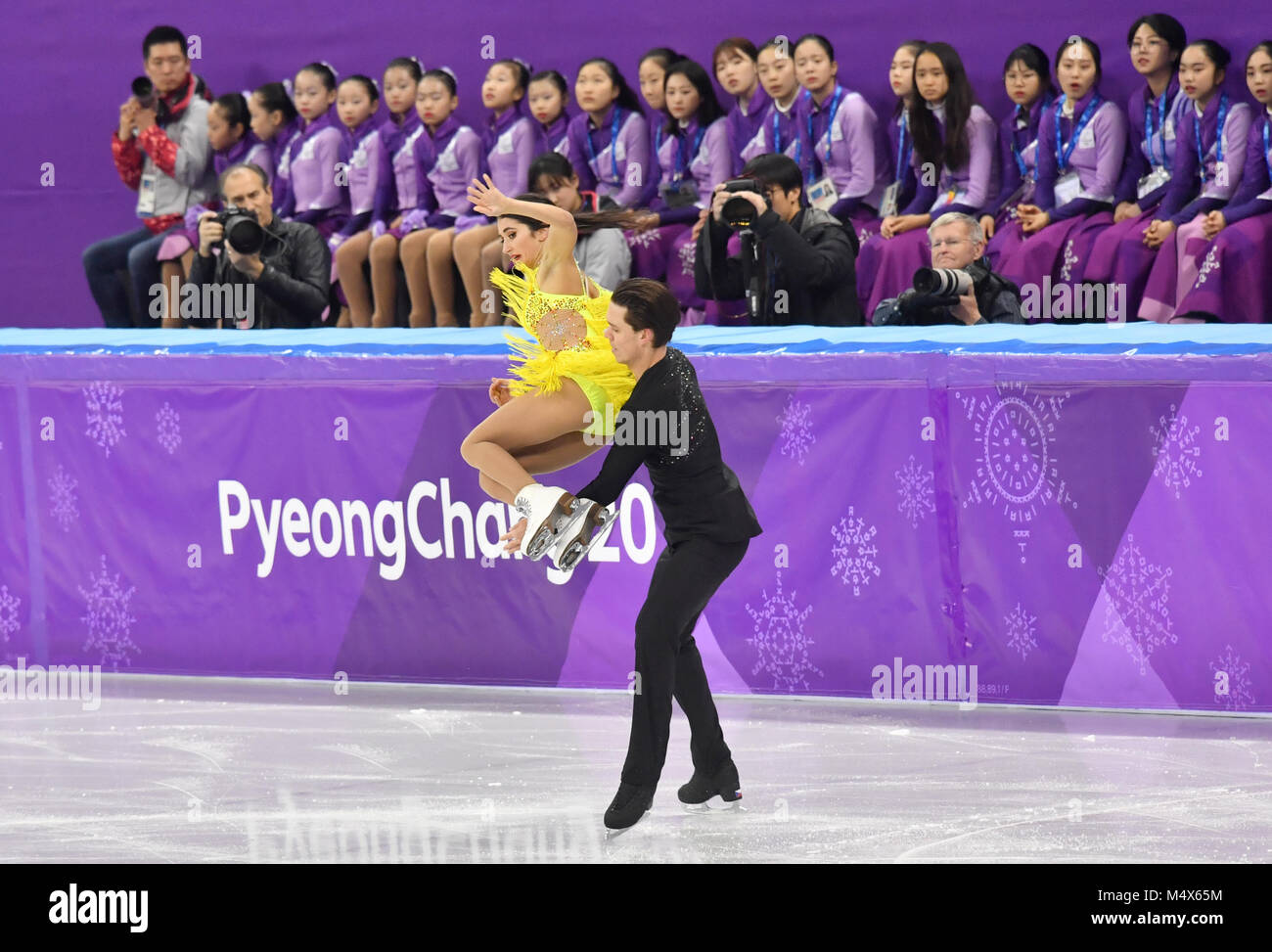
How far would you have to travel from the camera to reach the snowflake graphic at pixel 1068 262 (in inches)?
342

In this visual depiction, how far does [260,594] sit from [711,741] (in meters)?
2.80

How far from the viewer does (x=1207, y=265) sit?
320 inches

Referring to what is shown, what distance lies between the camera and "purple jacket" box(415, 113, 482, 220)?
1027cm

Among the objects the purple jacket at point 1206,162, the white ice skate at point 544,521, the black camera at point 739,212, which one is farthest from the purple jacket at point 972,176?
the white ice skate at point 544,521

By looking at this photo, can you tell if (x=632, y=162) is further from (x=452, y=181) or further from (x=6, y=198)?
(x=6, y=198)

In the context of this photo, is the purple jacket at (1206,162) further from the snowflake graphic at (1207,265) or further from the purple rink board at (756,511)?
the purple rink board at (756,511)

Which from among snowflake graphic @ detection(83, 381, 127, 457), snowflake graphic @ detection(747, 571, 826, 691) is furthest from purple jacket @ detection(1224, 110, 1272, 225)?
snowflake graphic @ detection(83, 381, 127, 457)

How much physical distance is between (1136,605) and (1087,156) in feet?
10.6

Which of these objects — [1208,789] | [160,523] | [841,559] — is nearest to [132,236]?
[160,523]

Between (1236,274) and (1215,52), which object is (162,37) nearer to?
(1215,52)

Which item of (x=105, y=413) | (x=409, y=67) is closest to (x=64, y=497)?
(x=105, y=413)

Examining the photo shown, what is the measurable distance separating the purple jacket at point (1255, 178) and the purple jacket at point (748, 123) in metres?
2.52

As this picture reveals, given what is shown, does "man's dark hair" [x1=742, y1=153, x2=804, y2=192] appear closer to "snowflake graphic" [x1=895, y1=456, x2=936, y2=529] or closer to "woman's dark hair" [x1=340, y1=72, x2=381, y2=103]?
"snowflake graphic" [x1=895, y1=456, x2=936, y2=529]

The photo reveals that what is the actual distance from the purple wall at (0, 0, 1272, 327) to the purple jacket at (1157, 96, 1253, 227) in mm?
623
